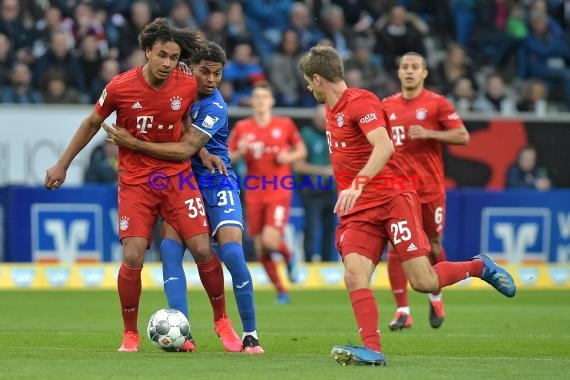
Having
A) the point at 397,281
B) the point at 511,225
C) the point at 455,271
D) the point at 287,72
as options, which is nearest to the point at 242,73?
the point at 287,72

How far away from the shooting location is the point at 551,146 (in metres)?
19.7

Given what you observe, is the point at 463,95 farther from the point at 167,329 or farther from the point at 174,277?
the point at 167,329

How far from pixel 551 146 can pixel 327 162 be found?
147 inches

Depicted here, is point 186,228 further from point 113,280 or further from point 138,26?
point 138,26

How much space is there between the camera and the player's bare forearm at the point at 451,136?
1232cm

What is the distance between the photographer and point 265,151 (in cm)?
1641

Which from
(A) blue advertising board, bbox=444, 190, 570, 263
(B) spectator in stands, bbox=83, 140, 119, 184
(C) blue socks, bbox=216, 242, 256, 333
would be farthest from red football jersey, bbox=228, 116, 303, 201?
(C) blue socks, bbox=216, 242, 256, 333

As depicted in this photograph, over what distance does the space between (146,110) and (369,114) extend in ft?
6.10

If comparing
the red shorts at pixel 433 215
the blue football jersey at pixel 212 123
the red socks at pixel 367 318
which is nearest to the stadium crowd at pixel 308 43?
the red shorts at pixel 433 215

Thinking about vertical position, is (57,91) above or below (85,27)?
below

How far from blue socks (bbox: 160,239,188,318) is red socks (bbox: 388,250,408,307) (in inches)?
129

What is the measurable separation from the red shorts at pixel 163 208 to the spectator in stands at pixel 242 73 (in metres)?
10.7

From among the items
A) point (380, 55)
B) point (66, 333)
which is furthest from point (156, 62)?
point (380, 55)

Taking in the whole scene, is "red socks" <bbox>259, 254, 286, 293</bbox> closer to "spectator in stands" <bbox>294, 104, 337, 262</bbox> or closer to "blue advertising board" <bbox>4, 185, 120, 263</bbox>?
"spectator in stands" <bbox>294, 104, 337, 262</bbox>
